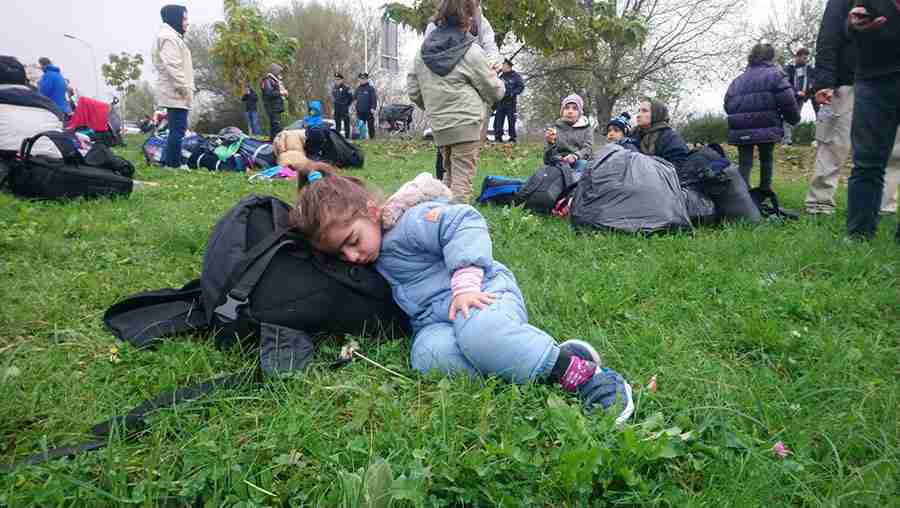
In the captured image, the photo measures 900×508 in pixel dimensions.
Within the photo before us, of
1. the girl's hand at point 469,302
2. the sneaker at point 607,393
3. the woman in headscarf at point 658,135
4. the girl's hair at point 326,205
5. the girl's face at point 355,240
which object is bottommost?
the sneaker at point 607,393

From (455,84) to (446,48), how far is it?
317mm

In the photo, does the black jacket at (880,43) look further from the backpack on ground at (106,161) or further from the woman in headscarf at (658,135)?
the backpack on ground at (106,161)

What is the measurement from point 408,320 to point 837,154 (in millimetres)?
5136

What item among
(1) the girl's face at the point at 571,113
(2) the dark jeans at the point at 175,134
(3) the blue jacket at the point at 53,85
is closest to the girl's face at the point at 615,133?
(1) the girl's face at the point at 571,113

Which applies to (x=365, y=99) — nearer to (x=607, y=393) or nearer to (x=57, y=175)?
(x=57, y=175)

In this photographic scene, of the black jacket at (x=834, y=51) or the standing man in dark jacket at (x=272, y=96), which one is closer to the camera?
the black jacket at (x=834, y=51)

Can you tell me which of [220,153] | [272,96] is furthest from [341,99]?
[220,153]

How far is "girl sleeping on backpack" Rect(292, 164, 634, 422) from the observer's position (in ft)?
6.00

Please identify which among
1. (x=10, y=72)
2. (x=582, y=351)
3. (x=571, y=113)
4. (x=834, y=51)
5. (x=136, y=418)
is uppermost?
(x=834, y=51)

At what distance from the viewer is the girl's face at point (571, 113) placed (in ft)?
21.6

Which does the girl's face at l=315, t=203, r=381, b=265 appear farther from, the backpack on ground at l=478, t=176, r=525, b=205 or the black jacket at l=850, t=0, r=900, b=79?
the black jacket at l=850, t=0, r=900, b=79

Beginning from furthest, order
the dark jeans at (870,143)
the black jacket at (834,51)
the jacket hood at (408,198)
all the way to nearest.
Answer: the black jacket at (834,51), the dark jeans at (870,143), the jacket hood at (408,198)

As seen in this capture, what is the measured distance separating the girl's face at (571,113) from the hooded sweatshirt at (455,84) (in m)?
2.05

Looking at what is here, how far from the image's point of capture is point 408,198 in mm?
2385
